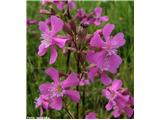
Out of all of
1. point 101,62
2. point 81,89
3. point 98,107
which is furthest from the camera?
point 98,107

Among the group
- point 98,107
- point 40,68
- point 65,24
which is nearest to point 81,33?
point 65,24

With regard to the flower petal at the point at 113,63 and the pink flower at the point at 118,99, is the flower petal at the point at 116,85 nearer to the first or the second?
the pink flower at the point at 118,99

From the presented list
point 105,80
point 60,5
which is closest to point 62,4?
point 60,5

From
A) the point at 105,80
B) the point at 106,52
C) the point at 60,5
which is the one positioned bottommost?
the point at 105,80

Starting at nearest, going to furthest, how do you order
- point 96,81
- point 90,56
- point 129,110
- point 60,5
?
point 90,56 → point 129,110 → point 60,5 → point 96,81

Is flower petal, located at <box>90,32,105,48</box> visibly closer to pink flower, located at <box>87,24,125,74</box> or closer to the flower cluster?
pink flower, located at <box>87,24,125,74</box>

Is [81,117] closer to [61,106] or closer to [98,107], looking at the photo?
[61,106]

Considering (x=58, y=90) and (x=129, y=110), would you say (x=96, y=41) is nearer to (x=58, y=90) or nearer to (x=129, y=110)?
(x=58, y=90)

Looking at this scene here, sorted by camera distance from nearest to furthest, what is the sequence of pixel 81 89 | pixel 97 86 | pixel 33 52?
pixel 81 89 < pixel 97 86 < pixel 33 52
